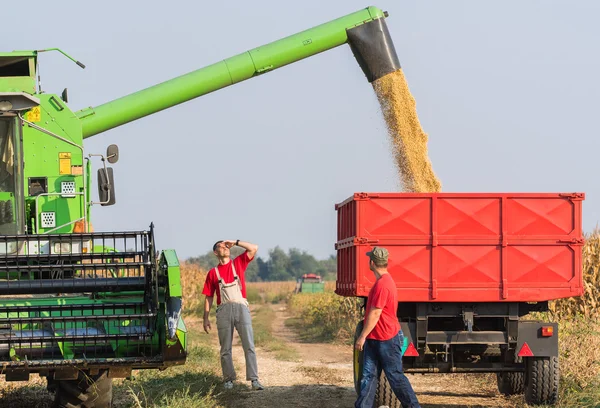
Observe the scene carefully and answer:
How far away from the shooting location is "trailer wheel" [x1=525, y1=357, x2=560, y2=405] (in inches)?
416

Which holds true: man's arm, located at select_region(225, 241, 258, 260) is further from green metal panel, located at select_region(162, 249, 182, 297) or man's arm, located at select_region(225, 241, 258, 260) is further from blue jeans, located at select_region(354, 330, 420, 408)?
blue jeans, located at select_region(354, 330, 420, 408)

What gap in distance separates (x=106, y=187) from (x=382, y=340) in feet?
13.2

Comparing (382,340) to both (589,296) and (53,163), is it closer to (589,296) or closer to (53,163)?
(53,163)

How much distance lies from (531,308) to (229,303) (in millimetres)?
3526

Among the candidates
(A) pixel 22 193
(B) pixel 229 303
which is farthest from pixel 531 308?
(A) pixel 22 193

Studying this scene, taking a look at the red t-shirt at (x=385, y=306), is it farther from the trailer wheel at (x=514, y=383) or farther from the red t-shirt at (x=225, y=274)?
the trailer wheel at (x=514, y=383)

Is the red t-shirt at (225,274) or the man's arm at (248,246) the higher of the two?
the man's arm at (248,246)

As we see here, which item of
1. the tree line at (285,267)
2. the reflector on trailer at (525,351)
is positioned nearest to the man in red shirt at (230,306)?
the reflector on trailer at (525,351)

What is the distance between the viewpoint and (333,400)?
11.8 metres

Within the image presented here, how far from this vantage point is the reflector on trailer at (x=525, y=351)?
10469mm

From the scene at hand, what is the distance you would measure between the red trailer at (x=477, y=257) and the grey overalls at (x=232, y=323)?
6.41 ft

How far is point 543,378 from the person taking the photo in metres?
10.6

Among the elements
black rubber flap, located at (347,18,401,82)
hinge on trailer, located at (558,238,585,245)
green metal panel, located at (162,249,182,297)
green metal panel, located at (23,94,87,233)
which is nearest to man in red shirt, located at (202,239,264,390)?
green metal panel, located at (23,94,87,233)

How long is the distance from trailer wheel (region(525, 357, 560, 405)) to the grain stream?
336cm
